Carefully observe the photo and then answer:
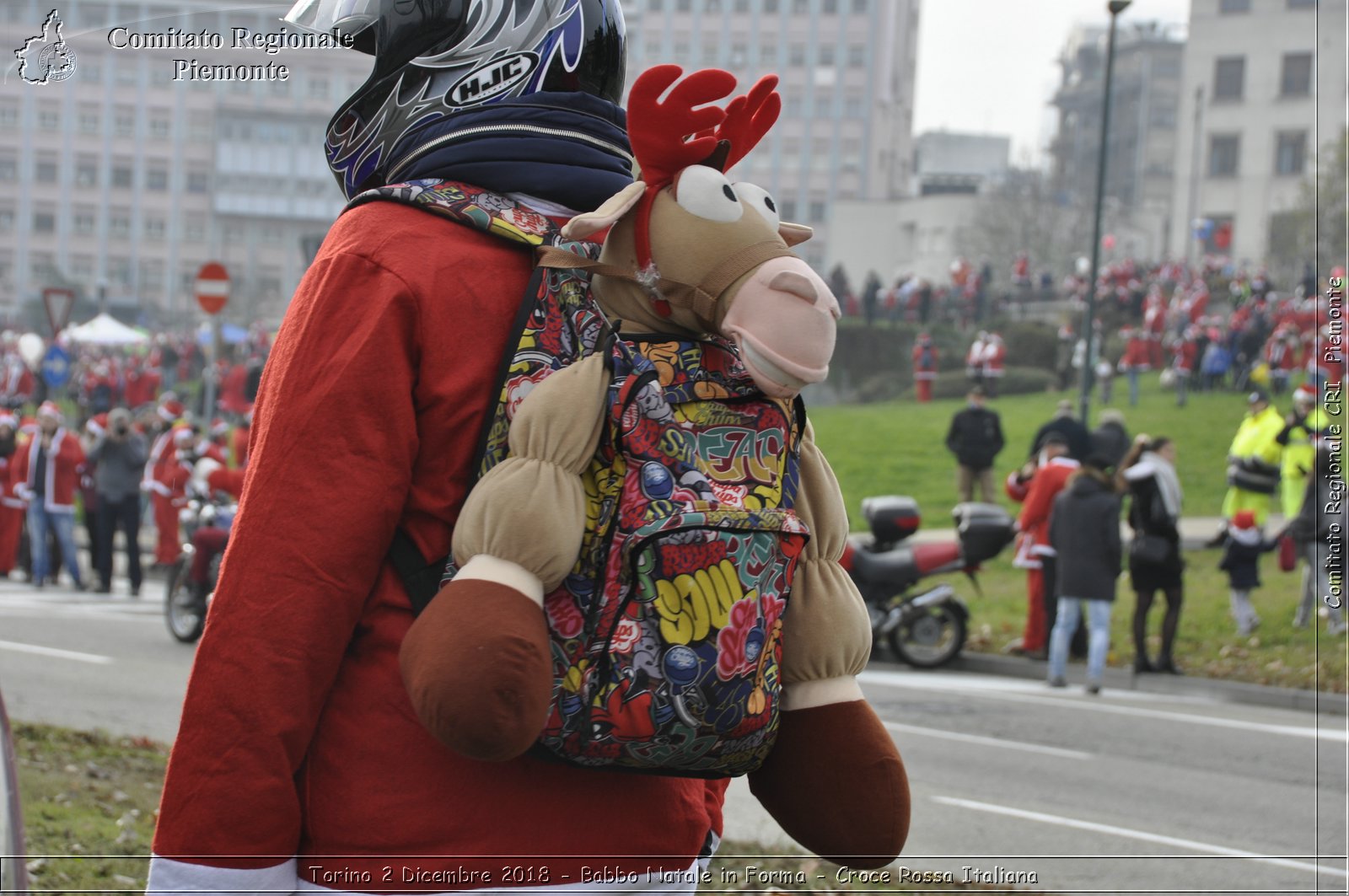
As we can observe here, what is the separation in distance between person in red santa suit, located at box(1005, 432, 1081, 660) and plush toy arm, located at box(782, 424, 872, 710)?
39.7 ft

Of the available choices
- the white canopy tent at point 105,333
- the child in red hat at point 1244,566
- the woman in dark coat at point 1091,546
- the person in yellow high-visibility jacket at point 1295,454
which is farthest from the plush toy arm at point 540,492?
the white canopy tent at point 105,333

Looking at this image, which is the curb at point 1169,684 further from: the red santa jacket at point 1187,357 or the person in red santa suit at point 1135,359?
the red santa jacket at point 1187,357

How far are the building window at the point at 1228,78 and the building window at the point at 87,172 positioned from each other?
55915 mm

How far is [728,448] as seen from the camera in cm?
177

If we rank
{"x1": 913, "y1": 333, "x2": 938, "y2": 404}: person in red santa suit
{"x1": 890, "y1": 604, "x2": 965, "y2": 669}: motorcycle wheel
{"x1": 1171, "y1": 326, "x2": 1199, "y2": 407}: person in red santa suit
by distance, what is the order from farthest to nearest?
{"x1": 913, "y1": 333, "x2": 938, "y2": 404}: person in red santa suit < {"x1": 1171, "y1": 326, "x2": 1199, "y2": 407}: person in red santa suit < {"x1": 890, "y1": 604, "x2": 965, "y2": 669}: motorcycle wheel

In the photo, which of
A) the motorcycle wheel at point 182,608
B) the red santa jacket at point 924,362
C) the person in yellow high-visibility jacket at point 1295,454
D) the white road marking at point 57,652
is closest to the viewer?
the white road marking at point 57,652

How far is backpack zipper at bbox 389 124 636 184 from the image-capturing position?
1974 millimetres

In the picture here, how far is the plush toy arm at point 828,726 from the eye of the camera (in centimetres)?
190

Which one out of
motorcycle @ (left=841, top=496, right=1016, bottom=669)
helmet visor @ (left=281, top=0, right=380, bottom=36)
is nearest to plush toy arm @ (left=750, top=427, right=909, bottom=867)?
helmet visor @ (left=281, top=0, right=380, bottom=36)

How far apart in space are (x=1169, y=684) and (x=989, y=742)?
3.98 metres

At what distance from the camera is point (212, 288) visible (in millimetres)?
17359

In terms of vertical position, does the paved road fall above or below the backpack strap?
below

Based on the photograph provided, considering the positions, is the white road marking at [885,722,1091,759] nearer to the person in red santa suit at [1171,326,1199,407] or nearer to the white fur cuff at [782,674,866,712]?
the white fur cuff at [782,674,866,712]

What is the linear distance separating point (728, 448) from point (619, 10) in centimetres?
82
